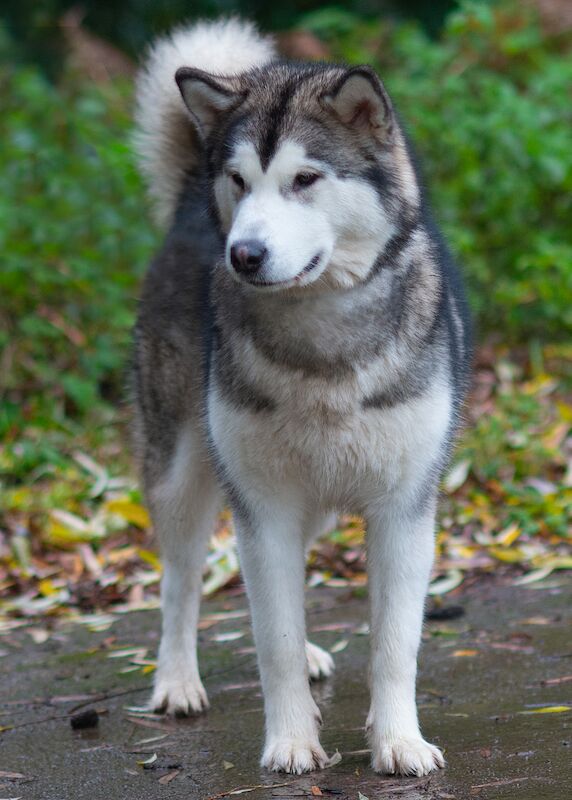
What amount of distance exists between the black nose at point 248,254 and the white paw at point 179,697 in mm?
1615

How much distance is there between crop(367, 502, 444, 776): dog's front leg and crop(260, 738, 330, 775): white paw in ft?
0.50

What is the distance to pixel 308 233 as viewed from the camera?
9.91ft

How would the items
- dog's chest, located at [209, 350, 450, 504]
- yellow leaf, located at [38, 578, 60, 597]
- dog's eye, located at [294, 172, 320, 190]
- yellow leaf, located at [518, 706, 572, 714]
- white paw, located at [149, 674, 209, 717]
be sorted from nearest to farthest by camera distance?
dog's eye, located at [294, 172, 320, 190], dog's chest, located at [209, 350, 450, 504], yellow leaf, located at [518, 706, 572, 714], white paw, located at [149, 674, 209, 717], yellow leaf, located at [38, 578, 60, 597]

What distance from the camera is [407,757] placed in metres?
3.13

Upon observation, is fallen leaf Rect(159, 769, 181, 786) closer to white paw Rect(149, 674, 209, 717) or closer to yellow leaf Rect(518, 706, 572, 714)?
white paw Rect(149, 674, 209, 717)

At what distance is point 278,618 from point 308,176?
1.19m

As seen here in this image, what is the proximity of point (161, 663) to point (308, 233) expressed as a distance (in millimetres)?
1752

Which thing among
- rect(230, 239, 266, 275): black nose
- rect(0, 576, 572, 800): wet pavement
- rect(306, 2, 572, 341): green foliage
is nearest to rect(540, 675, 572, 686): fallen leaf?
rect(0, 576, 572, 800): wet pavement

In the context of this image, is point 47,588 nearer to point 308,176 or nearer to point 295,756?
point 295,756

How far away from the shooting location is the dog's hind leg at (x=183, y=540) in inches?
161

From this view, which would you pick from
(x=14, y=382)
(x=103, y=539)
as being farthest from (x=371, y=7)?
(x=103, y=539)

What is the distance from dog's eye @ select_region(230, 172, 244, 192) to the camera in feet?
10.4

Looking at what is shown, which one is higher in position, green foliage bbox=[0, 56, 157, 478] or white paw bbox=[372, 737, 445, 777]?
green foliage bbox=[0, 56, 157, 478]

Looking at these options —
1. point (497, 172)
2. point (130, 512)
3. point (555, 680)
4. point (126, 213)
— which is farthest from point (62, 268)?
point (555, 680)
